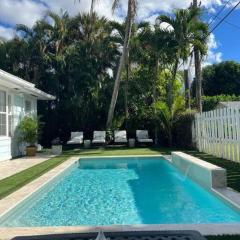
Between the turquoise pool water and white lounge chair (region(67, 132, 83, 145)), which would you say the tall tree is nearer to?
white lounge chair (region(67, 132, 83, 145))

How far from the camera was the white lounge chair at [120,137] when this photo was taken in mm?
22594

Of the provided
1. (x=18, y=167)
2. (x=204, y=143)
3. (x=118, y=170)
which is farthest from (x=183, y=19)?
(x=18, y=167)

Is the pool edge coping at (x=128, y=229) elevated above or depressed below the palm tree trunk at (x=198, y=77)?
below

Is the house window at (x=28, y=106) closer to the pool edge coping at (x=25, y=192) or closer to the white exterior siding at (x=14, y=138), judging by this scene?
the white exterior siding at (x=14, y=138)

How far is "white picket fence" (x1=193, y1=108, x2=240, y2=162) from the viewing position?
12266mm

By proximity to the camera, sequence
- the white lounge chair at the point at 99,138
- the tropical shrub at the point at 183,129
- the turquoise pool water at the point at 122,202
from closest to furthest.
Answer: the turquoise pool water at the point at 122,202, the tropical shrub at the point at 183,129, the white lounge chair at the point at 99,138

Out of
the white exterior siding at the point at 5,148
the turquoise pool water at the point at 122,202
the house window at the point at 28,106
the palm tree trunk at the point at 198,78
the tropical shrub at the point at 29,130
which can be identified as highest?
the palm tree trunk at the point at 198,78

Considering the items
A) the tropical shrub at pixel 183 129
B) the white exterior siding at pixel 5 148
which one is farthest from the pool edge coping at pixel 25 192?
the tropical shrub at pixel 183 129

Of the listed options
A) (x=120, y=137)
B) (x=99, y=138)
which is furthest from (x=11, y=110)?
(x=120, y=137)

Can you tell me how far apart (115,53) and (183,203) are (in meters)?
18.2

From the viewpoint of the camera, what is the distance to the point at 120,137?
74.4ft

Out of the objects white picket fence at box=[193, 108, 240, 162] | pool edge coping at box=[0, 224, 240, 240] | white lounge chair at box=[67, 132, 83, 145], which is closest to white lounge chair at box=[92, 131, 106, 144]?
white lounge chair at box=[67, 132, 83, 145]

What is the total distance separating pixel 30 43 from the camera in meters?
25.4

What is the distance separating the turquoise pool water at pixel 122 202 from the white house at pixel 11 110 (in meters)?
3.92
